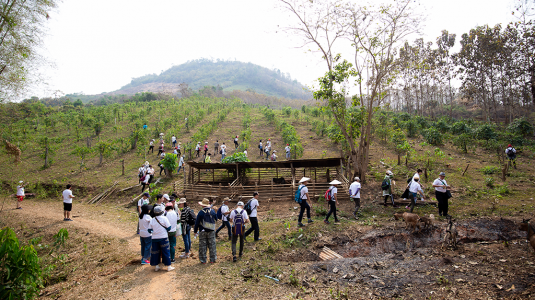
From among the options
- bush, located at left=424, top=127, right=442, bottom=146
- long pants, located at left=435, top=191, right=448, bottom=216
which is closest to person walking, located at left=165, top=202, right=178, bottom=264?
long pants, located at left=435, top=191, right=448, bottom=216

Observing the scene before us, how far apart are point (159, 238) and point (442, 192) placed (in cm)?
880

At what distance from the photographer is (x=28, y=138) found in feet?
77.9

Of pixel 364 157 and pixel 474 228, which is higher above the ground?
pixel 364 157

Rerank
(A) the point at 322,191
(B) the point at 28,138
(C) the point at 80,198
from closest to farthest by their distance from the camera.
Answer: (A) the point at 322,191, (C) the point at 80,198, (B) the point at 28,138

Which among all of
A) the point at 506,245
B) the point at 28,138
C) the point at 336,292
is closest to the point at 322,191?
the point at 506,245

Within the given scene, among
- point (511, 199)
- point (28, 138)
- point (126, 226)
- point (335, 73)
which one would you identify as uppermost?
point (335, 73)

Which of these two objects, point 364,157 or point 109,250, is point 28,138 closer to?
point 109,250

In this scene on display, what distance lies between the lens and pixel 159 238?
18.5 feet

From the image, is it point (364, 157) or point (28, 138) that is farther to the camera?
point (28, 138)

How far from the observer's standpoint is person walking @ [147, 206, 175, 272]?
557cm

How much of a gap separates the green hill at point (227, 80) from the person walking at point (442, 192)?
131749 mm

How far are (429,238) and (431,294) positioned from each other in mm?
3241

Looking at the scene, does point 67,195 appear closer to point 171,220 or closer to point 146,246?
point 146,246

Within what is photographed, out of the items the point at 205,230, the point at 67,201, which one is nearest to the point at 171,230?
the point at 205,230
